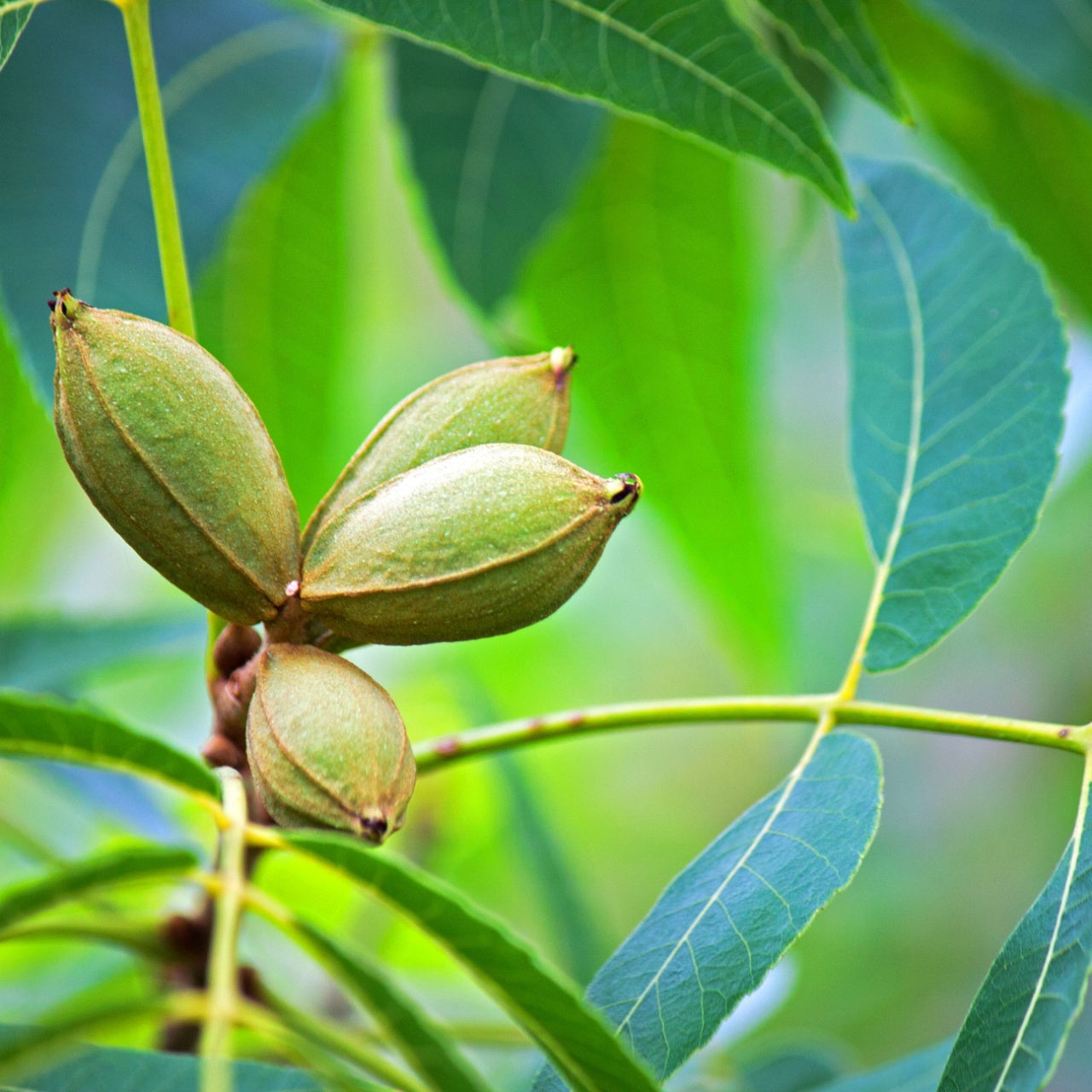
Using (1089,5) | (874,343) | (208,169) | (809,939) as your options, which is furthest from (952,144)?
(809,939)

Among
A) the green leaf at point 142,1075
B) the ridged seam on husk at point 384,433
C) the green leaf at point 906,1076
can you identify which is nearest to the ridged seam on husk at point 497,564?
the ridged seam on husk at point 384,433

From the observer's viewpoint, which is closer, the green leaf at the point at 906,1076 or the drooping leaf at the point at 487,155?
the green leaf at the point at 906,1076

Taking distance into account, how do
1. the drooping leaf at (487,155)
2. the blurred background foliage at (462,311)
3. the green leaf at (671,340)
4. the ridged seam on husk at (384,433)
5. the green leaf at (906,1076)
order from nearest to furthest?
the ridged seam on husk at (384,433) < the green leaf at (906,1076) < the blurred background foliage at (462,311) < the drooping leaf at (487,155) < the green leaf at (671,340)

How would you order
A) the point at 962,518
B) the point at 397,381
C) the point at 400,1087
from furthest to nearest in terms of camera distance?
the point at 397,381
the point at 962,518
the point at 400,1087

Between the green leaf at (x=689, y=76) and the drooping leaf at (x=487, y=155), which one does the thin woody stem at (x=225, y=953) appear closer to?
the green leaf at (x=689, y=76)

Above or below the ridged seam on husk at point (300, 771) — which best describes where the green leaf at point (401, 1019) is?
below

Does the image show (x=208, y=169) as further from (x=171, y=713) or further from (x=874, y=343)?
(x=171, y=713)
